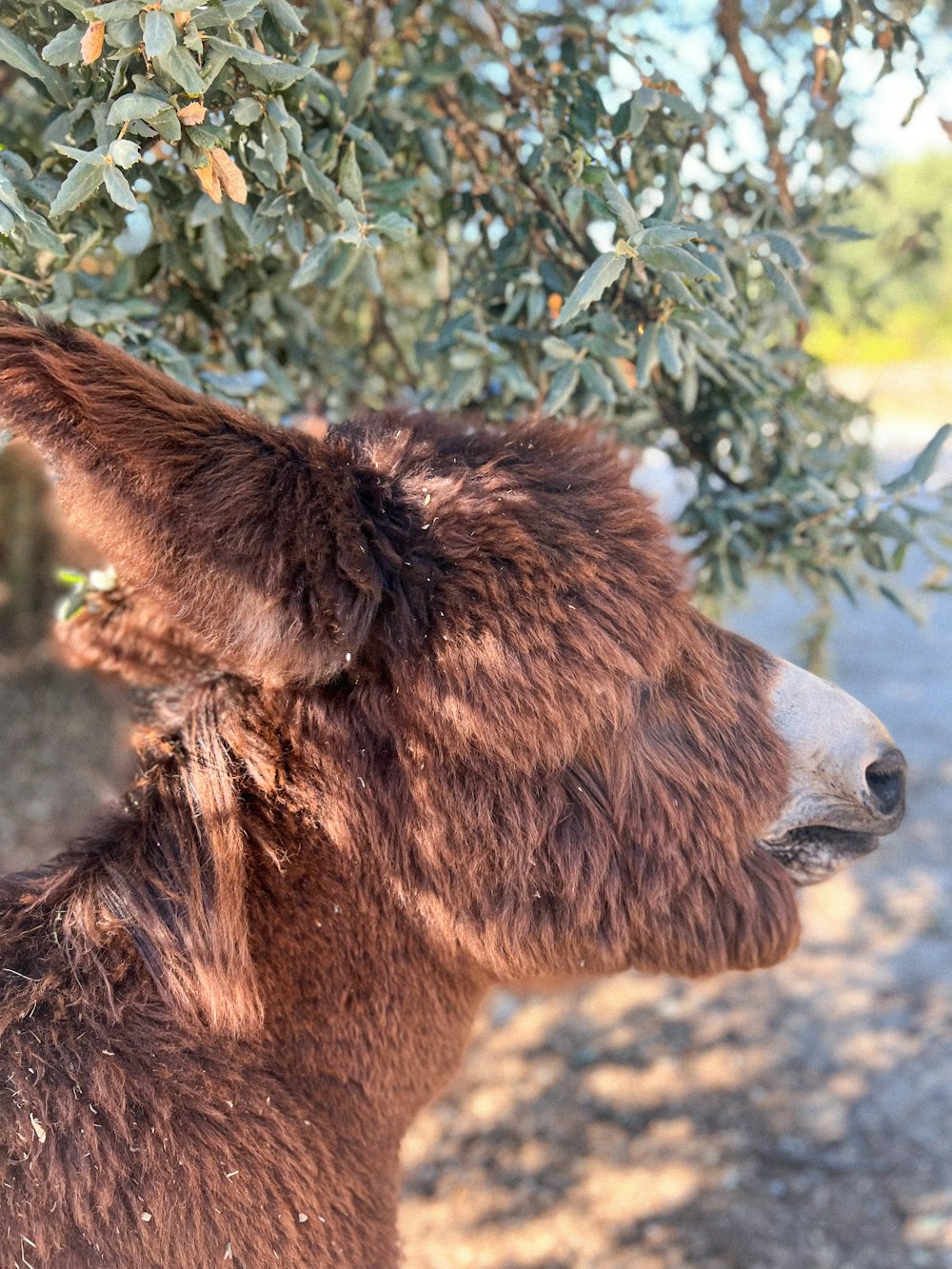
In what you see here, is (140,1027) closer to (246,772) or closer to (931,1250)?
(246,772)

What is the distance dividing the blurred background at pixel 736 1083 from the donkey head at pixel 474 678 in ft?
2.48

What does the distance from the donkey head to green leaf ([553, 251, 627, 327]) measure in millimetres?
224

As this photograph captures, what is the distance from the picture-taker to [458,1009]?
5.60 ft

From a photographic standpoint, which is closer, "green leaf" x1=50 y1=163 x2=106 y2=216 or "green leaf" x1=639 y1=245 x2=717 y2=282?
"green leaf" x1=50 y1=163 x2=106 y2=216

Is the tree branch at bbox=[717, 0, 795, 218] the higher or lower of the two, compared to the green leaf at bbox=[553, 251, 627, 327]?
higher

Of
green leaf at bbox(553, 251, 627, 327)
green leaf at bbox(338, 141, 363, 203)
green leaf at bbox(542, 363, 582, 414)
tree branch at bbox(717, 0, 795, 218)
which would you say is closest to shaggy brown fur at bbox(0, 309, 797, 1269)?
green leaf at bbox(542, 363, 582, 414)

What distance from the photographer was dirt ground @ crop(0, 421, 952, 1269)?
296 cm

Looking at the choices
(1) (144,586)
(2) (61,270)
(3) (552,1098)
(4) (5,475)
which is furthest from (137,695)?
(4) (5,475)

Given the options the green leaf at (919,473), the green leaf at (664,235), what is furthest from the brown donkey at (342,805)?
the green leaf at (919,473)

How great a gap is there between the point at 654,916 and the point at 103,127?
58.6 inches

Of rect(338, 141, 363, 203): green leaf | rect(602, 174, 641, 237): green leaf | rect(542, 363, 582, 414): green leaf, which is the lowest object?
rect(542, 363, 582, 414): green leaf

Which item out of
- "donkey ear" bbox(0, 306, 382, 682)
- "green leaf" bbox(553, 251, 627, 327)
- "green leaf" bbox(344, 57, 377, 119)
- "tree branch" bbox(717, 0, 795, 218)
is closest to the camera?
"donkey ear" bbox(0, 306, 382, 682)

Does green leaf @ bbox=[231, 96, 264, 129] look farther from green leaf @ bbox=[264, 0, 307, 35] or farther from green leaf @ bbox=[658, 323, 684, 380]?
green leaf @ bbox=[658, 323, 684, 380]

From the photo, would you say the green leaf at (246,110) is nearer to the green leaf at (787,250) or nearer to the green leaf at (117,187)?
the green leaf at (117,187)
